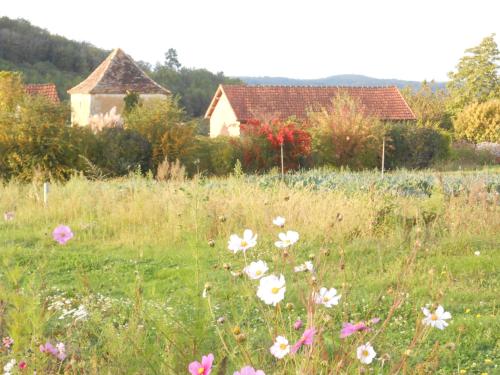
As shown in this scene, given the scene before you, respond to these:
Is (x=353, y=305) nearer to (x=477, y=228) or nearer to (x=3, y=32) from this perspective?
(x=477, y=228)

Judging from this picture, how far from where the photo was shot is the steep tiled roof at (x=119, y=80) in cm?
3550

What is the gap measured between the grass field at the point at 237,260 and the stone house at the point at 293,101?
21.3 metres

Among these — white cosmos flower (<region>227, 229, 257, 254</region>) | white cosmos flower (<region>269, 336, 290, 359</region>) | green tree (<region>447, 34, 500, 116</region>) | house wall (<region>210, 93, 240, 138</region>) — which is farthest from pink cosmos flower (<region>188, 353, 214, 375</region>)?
green tree (<region>447, 34, 500, 116</region>)

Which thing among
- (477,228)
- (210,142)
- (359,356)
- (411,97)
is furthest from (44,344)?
(411,97)

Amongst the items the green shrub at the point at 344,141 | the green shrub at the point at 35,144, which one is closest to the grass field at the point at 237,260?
the green shrub at the point at 35,144

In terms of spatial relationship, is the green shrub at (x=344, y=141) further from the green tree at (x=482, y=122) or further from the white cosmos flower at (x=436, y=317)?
the white cosmos flower at (x=436, y=317)

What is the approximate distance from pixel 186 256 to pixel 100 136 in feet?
31.3

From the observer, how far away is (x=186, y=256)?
7457mm

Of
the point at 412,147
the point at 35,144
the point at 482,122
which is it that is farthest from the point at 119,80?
the point at 35,144

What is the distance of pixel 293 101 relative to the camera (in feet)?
110

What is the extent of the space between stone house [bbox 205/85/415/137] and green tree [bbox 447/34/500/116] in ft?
49.3

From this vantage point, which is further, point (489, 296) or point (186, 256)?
point (186, 256)

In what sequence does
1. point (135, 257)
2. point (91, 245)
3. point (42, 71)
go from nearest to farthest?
point (135, 257), point (91, 245), point (42, 71)

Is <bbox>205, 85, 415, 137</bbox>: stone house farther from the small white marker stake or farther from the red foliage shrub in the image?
the small white marker stake
